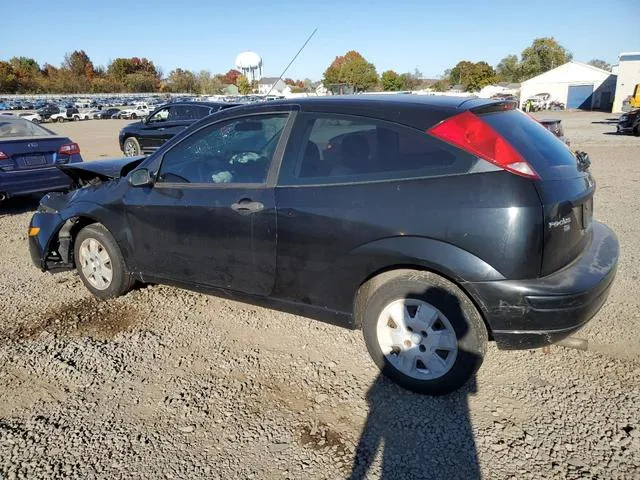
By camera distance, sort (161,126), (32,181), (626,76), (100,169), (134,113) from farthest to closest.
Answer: (134,113) < (626,76) < (161,126) < (32,181) < (100,169)

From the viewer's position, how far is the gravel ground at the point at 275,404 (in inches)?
92.4

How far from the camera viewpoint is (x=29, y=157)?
7199 mm

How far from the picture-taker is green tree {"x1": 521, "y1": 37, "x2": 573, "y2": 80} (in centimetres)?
8106

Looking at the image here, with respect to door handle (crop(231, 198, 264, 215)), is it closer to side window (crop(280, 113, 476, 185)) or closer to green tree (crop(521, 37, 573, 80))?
side window (crop(280, 113, 476, 185))

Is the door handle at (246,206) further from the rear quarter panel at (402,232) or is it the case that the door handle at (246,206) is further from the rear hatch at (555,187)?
the rear hatch at (555,187)

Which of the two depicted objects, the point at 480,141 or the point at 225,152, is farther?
the point at 225,152

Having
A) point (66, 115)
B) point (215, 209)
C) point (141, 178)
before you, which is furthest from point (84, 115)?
point (215, 209)

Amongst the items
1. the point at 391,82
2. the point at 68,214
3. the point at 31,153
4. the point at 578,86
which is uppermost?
the point at 391,82

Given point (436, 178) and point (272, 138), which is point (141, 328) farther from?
point (436, 178)

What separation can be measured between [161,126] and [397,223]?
1173cm

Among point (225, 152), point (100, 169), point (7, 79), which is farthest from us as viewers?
point (7, 79)

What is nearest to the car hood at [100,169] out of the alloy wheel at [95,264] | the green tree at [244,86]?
the alloy wheel at [95,264]

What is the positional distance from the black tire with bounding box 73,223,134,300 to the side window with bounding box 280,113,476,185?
1.84 meters

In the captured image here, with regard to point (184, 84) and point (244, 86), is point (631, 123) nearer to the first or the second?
point (244, 86)
